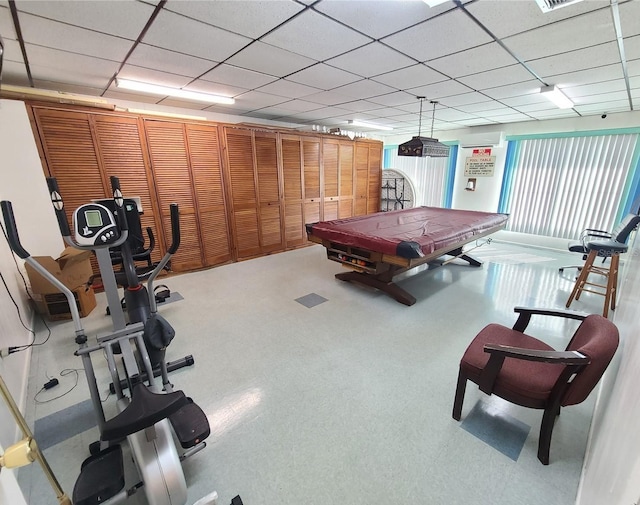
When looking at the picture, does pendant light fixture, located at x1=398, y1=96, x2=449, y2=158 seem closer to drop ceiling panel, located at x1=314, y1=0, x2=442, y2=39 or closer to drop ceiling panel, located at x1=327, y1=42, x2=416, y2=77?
drop ceiling panel, located at x1=327, y1=42, x2=416, y2=77

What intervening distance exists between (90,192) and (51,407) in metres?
2.66

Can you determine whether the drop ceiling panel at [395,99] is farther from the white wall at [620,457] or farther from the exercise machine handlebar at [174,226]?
the white wall at [620,457]

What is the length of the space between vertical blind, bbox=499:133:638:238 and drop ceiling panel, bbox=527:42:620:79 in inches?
130

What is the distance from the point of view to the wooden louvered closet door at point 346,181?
6.16m

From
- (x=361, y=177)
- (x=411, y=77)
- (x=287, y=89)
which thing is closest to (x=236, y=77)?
(x=287, y=89)

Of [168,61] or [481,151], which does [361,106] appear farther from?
[481,151]

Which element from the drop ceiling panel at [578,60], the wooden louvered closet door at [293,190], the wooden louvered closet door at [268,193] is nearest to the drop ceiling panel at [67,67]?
the wooden louvered closet door at [268,193]

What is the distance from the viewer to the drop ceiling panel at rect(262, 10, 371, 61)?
6.21 feet

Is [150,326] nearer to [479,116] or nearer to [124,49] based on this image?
[124,49]

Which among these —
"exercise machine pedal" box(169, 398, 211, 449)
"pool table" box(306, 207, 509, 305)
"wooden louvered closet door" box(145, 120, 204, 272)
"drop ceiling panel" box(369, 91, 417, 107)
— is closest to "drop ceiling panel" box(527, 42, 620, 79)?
"drop ceiling panel" box(369, 91, 417, 107)

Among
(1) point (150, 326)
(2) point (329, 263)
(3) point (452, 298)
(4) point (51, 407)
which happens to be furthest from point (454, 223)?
(4) point (51, 407)

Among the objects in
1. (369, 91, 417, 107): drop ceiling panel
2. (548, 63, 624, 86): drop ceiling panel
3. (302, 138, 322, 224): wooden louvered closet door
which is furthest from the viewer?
(302, 138, 322, 224): wooden louvered closet door

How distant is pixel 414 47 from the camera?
225cm

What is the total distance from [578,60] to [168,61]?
12.1 feet
